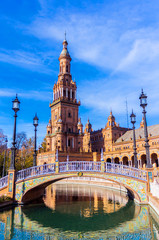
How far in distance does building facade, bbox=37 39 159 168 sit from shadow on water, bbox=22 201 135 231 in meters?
39.1

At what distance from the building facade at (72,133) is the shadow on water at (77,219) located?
39128mm

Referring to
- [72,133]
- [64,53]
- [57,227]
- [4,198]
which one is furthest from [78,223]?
[64,53]

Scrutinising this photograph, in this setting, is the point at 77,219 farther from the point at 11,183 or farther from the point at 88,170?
the point at 11,183

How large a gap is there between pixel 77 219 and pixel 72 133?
164ft

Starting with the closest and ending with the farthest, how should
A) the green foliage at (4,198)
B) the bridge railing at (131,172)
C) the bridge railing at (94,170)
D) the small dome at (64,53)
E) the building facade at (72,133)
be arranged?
the green foliage at (4,198)
the bridge railing at (131,172)
the bridge railing at (94,170)
the building facade at (72,133)
the small dome at (64,53)

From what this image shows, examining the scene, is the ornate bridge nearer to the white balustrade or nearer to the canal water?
the white balustrade

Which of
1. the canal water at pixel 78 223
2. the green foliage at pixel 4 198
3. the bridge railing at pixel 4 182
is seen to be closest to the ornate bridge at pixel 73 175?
the bridge railing at pixel 4 182

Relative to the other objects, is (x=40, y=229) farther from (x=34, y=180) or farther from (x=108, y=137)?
(x=108, y=137)

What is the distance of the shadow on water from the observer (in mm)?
13727

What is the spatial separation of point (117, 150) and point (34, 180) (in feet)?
150

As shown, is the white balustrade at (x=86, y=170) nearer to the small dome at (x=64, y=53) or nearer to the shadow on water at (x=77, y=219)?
the shadow on water at (x=77, y=219)

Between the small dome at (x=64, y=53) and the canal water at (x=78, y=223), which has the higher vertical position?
the small dome at (x=64, y=53)

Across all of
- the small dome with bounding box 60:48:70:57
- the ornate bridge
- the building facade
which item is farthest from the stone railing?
the small dome with bounding box 60:48:70:57

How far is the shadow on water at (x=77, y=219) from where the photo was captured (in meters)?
13.7
